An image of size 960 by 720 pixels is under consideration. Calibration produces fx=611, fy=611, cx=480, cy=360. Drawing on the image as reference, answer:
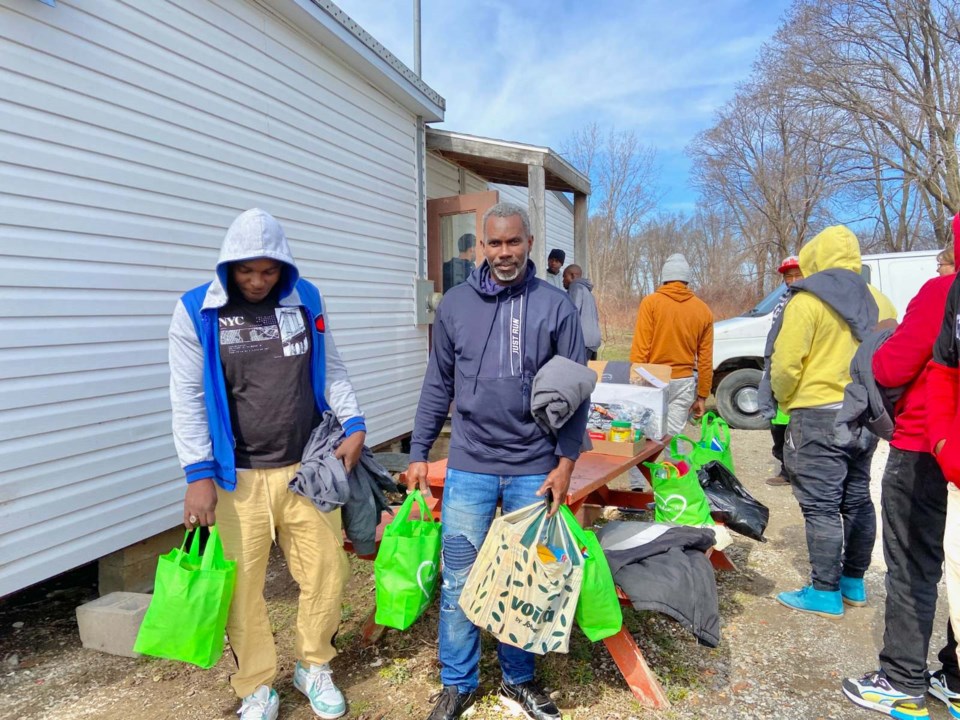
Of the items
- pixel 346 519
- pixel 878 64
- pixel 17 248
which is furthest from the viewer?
pixel 878 64

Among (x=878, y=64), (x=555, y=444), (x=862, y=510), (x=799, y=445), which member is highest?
(x=878, y=64)

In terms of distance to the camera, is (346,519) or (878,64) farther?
(878,64)

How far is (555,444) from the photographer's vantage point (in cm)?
232

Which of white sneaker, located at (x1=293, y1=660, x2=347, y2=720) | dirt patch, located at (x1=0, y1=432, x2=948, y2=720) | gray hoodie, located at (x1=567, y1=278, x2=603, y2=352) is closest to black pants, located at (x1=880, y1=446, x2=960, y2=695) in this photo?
dirt patch, located at (x1=0, y1=432, x2=948, y2=720)

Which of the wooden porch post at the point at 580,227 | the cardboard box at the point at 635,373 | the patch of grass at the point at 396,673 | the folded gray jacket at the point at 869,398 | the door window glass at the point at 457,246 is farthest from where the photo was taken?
the wooden porch post at the point at 580,227

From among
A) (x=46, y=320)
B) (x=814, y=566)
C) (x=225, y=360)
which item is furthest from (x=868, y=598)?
(x=46, y=320)

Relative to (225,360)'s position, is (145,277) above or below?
above

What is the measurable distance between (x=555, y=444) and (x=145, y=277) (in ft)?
8.71

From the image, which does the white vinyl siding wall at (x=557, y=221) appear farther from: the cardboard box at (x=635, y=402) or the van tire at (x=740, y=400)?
the cardboard box at (x=635, y=402)

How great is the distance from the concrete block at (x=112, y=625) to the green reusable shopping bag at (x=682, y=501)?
276 cm

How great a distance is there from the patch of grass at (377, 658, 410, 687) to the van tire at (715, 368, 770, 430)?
22.4 ft

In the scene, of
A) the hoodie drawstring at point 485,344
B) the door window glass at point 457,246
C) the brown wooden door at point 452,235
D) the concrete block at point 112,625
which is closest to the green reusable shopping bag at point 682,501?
the hoodie drawstring at point 485,344

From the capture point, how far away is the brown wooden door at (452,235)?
22.3 ft

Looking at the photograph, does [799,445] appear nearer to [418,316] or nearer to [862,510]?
[862,510]
